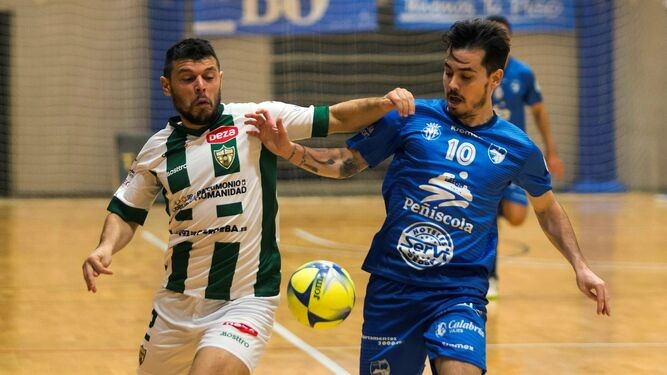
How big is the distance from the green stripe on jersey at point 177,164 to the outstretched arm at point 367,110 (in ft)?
2.16

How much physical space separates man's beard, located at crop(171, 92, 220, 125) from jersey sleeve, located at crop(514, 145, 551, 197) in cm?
134

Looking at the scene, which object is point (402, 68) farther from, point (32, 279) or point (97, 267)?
point (97, 267)

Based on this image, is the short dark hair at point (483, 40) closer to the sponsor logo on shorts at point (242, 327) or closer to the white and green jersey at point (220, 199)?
the white and green jersey at point (220, 199)

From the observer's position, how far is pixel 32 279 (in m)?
10.2

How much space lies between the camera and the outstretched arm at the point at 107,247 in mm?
4371

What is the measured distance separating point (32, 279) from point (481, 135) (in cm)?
689

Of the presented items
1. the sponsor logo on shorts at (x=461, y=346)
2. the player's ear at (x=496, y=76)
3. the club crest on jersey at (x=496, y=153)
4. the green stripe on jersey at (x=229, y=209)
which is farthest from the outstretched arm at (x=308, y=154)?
the sponsor logo on shorts at (x=461, y=346)

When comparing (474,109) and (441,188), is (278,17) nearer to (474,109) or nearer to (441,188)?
(474,109)

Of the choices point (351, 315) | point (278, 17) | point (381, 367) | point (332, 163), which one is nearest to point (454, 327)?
point (381, 367)

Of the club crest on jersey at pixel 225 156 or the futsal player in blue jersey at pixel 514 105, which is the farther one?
the futsal player in blue jersey at pixel 514 105

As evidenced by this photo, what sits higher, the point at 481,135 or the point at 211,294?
the point at 481,135

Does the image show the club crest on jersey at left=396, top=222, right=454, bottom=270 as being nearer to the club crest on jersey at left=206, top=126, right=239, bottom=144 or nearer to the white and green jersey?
the white and green jersey

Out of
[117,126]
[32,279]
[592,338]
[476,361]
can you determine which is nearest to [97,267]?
[476,361]

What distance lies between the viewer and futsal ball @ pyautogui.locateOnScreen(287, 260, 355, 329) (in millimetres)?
4531
